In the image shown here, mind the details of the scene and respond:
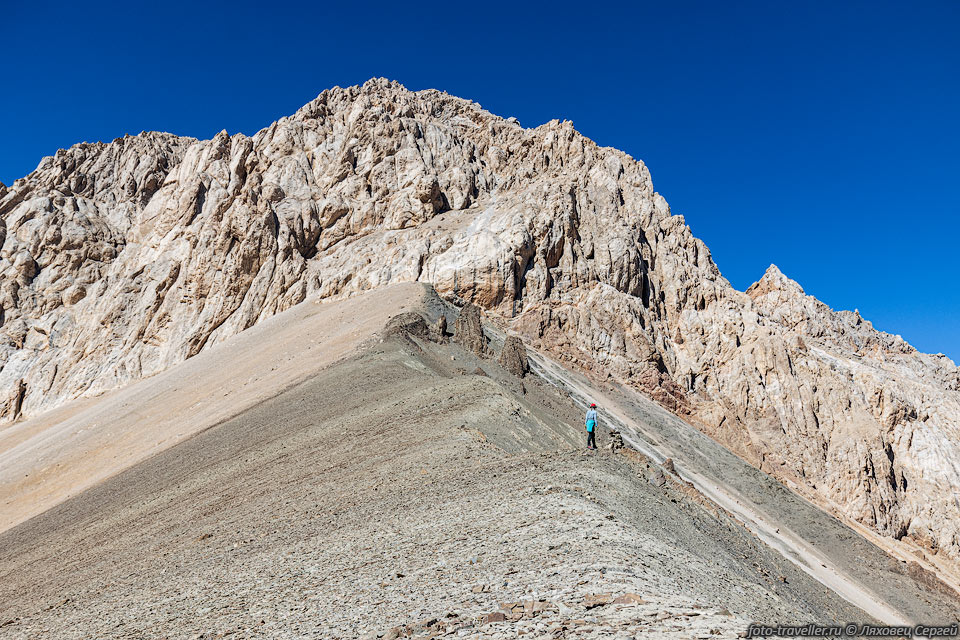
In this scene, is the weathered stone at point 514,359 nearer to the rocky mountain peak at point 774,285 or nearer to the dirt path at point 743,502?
the dirt path at point 743,502

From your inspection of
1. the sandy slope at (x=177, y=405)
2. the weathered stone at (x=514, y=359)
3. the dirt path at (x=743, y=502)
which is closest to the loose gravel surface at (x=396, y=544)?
the sandy slope at (x=177, y=405)

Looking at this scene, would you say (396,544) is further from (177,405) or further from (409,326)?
(177,405)

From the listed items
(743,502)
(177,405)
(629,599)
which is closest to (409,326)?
(177,405)

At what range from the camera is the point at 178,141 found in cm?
8350

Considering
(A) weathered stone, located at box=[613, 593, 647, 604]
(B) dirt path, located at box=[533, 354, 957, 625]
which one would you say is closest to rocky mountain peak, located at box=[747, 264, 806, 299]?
(B) dirt path, located at box=[533, 354, 957, 625]

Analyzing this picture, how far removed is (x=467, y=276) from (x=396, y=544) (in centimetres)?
3919

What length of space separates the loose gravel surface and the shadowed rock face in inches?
1153

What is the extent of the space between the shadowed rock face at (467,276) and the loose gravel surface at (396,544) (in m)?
29.3

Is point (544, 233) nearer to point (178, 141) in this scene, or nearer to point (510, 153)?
point (510, 153)

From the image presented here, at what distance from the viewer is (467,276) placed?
49969 mm

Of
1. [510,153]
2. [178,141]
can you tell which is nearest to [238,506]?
[510,153]

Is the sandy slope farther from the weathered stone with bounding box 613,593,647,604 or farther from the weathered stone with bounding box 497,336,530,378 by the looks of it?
the weathered stone with bounding box 613,593,647,604

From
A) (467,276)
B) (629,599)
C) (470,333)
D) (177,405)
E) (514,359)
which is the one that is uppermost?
(467,276)

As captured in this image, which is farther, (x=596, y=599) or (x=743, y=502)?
(x=743, y=502)
